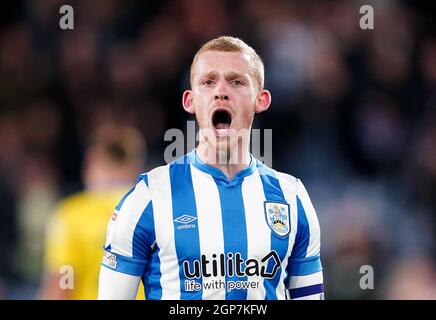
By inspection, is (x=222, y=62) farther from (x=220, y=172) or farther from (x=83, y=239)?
(x=83, y=239)

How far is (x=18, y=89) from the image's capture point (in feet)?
23.6

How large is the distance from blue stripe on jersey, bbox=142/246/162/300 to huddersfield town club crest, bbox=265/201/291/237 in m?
0.42

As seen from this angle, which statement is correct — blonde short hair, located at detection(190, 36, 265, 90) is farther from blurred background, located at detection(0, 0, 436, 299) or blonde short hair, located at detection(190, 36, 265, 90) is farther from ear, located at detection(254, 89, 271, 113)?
blurred background, located at detection(0, 0, 436, 299)

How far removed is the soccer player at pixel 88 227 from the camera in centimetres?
430

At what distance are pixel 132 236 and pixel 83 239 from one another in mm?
1509

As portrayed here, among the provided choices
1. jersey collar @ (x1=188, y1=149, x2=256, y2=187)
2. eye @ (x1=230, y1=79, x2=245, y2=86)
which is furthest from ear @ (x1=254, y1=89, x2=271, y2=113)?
jersey collar @ (x1=188, y1=149, x2=256, y2=187)

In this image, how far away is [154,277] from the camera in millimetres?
2924

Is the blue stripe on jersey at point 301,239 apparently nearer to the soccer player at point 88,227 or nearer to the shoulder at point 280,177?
the shoulder at point 280,177

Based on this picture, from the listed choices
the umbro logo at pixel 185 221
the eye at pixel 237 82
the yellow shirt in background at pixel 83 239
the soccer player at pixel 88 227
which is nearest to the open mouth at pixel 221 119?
the eye at pixel 237 82

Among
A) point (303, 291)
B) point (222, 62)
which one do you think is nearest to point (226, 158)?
point (222, 62)

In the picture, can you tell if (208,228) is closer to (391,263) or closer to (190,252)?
(190,252)

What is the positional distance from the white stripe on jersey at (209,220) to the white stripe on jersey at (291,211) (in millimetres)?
218

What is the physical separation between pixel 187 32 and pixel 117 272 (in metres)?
4.65
